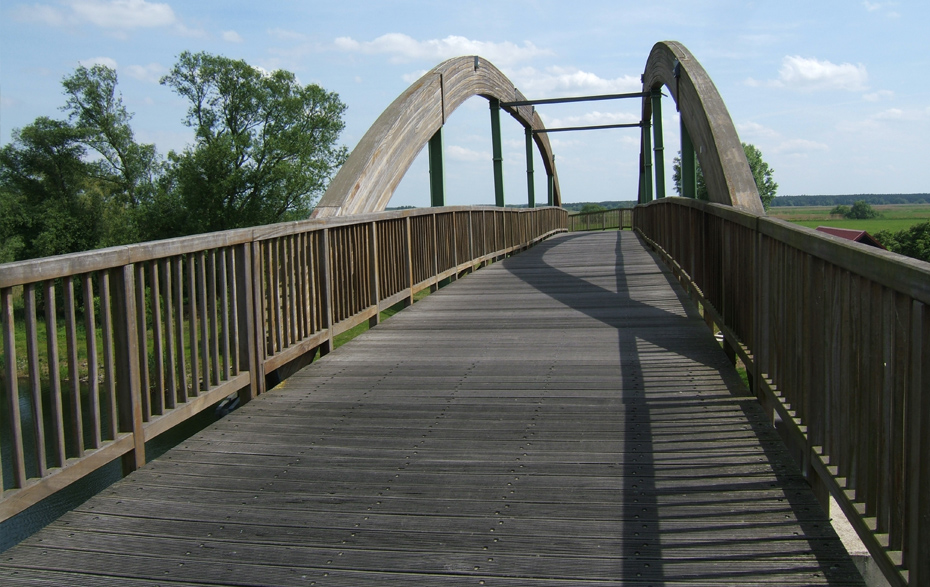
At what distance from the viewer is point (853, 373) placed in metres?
2.19

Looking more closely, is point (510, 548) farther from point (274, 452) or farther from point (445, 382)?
point (445, 382)

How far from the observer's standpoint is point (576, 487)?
9.19ft

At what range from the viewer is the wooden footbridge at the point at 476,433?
2162mm

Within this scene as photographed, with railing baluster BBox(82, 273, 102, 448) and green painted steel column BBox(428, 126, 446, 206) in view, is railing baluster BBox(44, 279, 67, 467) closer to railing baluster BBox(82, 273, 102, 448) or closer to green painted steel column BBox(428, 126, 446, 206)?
railing baluster BBox(82, 273, 102, 448)

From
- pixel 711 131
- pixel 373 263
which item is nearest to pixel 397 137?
pixel 711 131

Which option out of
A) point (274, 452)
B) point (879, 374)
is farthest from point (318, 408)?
point (879, 374)

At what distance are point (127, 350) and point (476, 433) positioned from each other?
146 centimetres

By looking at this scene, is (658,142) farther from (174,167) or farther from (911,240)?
(911,240)

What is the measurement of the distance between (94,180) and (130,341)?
4295 centimetres

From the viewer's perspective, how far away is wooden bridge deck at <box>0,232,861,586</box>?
2.25 meters

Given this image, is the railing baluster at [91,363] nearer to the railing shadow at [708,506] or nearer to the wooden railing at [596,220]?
the railing shadow at [708,506]

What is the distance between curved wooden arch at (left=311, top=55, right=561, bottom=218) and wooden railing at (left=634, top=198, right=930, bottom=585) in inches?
172

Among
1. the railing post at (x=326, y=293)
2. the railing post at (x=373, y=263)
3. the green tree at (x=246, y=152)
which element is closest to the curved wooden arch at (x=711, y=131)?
the railing post at (x=373, y=263)

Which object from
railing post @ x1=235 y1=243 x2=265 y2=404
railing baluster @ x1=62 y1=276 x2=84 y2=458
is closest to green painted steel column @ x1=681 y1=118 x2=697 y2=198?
railing post @ x1=235 y1=243 x2=265 y2=404
